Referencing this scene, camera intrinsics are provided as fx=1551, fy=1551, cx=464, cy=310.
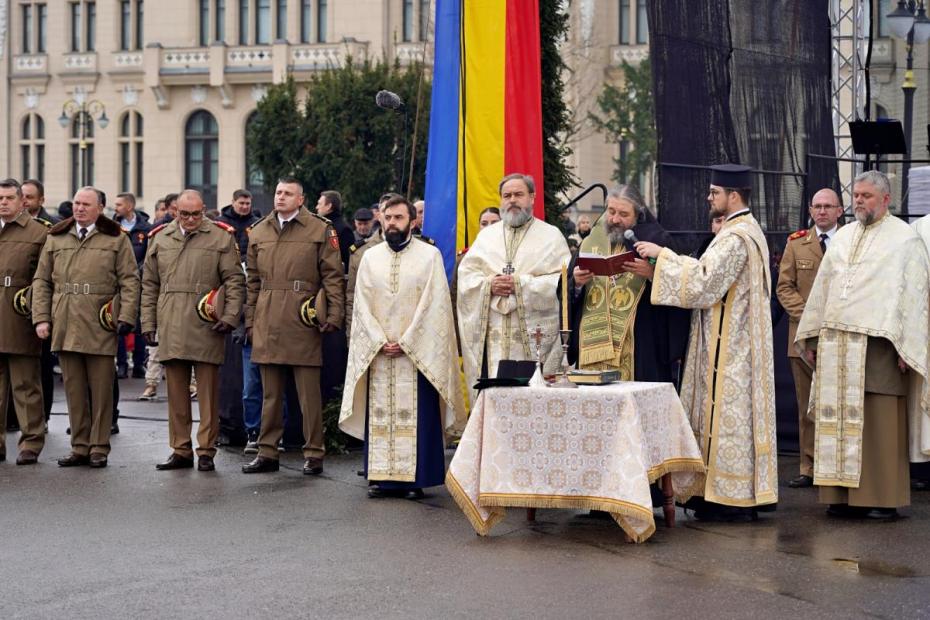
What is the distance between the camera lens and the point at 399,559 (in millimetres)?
7918

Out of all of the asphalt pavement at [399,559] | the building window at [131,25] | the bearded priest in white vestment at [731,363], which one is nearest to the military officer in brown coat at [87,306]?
the asphalt pavement at [399,559]

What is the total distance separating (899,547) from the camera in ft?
27.6

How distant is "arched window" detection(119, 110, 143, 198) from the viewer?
5700 centimetres

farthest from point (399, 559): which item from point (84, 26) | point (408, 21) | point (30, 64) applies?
point (30, 64)

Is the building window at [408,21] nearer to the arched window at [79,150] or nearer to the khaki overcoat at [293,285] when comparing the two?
the arched window at [79,150]

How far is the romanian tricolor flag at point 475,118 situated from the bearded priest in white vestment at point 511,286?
2.02 m

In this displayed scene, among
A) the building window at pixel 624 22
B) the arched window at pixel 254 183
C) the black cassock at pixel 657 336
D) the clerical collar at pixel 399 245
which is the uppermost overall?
the building window at pixel 624 22

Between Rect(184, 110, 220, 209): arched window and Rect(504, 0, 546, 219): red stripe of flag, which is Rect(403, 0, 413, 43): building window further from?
Rect(504, 0, 546, 219): red stripe of flag

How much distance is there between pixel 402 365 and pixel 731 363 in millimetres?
2266

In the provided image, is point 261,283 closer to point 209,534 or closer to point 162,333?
point 162,333

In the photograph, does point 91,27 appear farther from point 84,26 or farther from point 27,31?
point 27,31

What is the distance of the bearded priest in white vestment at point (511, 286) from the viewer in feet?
33.1

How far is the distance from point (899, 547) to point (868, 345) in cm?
148

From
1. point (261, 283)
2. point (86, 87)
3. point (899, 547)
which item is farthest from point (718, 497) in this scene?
point (86, 87)
